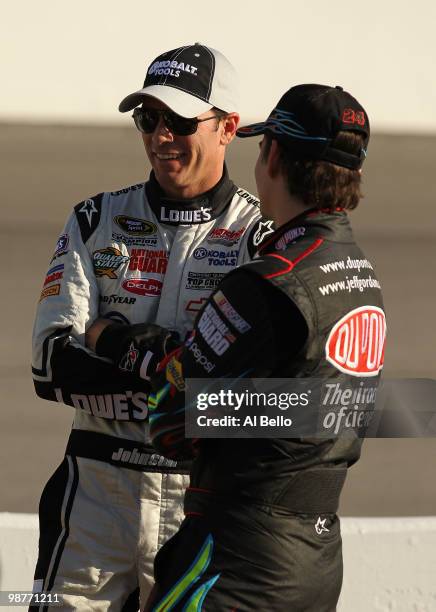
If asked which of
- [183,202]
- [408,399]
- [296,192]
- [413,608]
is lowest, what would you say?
[413,608]

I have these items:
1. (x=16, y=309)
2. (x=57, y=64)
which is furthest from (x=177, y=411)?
(x=16, y=309)

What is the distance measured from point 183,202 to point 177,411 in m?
0.86

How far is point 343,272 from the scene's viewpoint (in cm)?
214

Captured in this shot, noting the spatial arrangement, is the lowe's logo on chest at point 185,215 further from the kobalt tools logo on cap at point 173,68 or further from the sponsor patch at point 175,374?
the sponsor patch at point 175,374

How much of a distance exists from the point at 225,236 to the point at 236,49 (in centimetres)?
208

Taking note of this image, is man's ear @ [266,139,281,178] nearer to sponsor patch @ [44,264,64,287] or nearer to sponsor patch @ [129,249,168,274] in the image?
sponsor patch @ [129,249,168,274]

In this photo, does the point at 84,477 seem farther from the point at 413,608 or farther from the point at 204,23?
the point at 204,23

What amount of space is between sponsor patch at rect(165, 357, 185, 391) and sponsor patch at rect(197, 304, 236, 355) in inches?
4.1

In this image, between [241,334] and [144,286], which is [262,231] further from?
[241,334]

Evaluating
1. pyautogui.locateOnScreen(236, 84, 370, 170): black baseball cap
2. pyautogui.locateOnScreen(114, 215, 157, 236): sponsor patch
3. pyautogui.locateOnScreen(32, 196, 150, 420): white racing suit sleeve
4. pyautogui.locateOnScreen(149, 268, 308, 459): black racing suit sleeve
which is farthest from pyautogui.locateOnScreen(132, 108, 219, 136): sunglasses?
pyautogui.locateOnScreen(149, 268, 308, 459): black racing suit sleeve

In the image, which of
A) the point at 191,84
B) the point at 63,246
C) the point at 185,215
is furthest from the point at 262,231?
the point at 63,246

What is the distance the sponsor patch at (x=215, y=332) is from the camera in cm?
205

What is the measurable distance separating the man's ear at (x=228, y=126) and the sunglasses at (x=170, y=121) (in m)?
0.07

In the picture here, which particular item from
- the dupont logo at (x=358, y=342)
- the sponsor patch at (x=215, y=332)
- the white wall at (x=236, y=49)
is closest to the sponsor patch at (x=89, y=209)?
the sponsor patch at (x=215, y=332)
